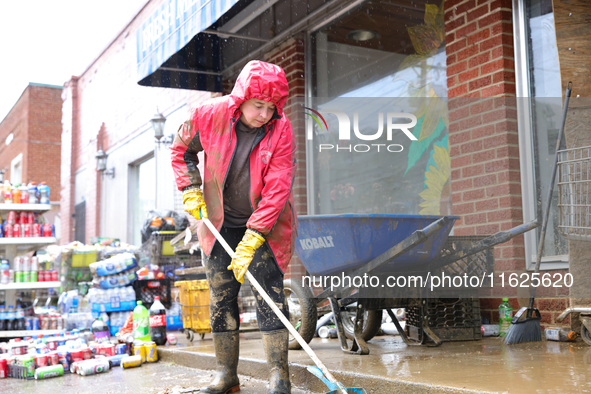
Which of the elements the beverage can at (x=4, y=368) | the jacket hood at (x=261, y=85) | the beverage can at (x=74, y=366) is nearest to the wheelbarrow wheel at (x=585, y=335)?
the jacket hood at (x=261, y=85)

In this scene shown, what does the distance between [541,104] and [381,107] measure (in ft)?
6.73

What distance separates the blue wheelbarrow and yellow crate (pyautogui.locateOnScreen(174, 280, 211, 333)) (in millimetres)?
1380

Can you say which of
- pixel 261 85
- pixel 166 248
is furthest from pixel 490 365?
pixel 166 248

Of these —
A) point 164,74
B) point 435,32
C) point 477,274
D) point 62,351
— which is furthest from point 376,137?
point 62,351

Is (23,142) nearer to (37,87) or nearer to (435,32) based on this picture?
(37,87)

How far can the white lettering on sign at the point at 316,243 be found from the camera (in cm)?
403

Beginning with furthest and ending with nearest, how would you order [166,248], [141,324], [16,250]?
[166,248]
[16,250]
[141,324]

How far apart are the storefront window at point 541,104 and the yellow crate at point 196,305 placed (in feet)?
9.66

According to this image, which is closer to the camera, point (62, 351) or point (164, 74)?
point (62, 351)

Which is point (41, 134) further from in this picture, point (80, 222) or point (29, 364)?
point (29, 364)

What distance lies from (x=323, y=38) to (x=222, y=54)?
1544 mm

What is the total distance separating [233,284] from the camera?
334cm

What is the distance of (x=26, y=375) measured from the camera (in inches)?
186

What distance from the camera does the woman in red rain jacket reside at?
3066 millimetres
